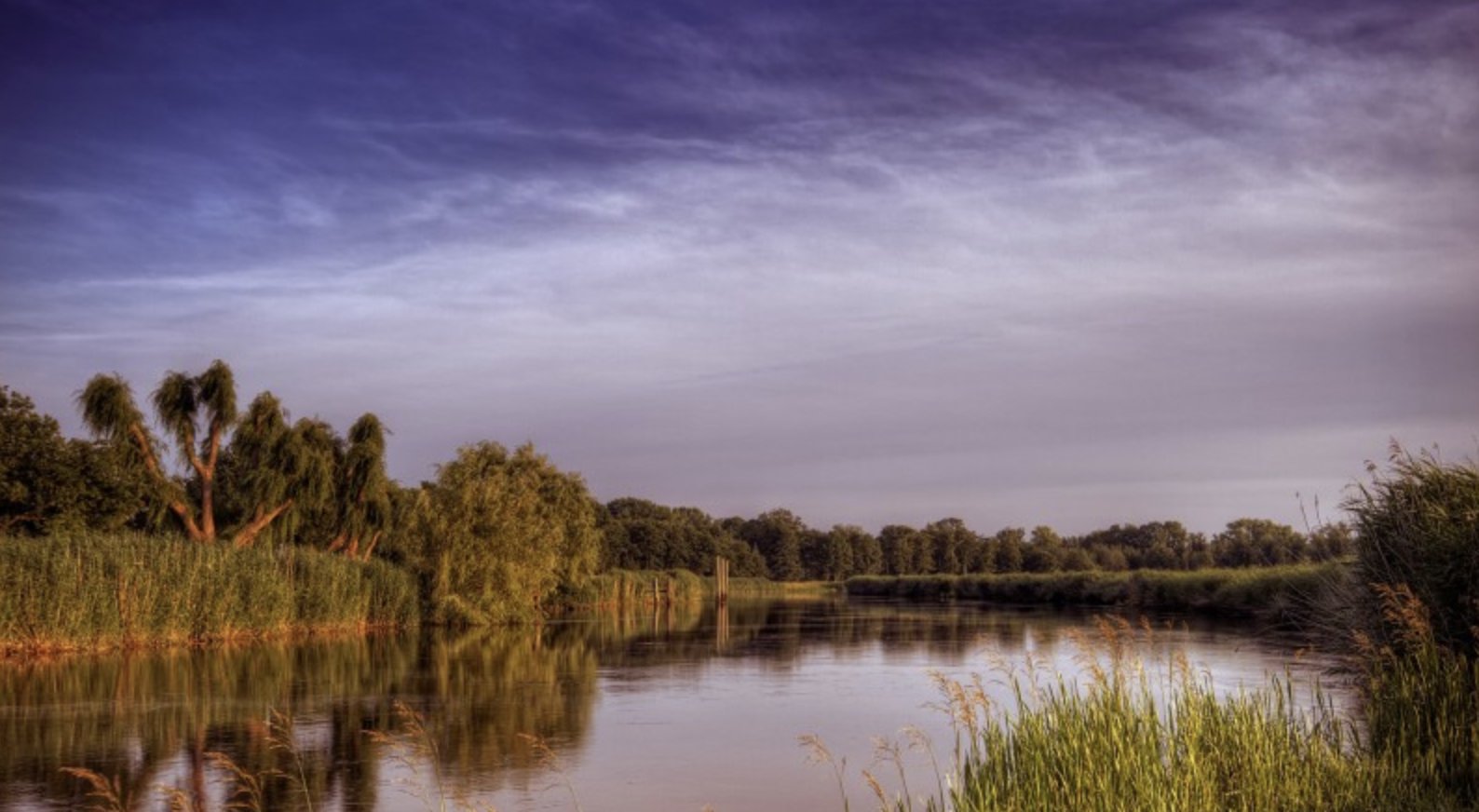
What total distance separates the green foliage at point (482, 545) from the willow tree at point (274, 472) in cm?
420

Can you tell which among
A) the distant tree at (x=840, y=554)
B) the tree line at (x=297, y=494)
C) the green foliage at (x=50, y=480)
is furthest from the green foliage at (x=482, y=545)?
the distant tree at (x=840, y=554)

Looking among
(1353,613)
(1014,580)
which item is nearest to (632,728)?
(1353,613)

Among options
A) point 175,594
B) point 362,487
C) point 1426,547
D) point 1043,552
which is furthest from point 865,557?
point 1426,547

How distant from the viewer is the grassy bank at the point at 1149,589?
45478 mm

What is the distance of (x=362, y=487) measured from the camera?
5084cm

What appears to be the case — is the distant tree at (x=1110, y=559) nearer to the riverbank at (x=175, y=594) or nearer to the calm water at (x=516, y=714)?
the calm water at (x=516, y=714)

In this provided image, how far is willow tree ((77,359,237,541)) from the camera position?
1692 inches

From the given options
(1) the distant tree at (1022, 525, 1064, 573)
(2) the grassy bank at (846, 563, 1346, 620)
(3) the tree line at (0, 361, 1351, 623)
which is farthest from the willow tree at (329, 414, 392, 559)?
(1) the distant tree at (1022, 525, 1064, 573)

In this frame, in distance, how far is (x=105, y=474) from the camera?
127 ft

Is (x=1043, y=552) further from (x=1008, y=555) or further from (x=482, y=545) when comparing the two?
(x=482, y=545)

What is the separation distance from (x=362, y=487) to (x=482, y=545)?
6128 millimetres

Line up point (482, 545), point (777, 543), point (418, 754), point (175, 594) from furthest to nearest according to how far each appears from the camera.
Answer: point (777, 543) < point (482, 545) < point (175, 594) < point (418, 754)

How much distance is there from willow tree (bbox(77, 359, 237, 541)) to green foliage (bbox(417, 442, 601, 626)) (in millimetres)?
7939

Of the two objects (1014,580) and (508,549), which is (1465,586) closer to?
(508,549)
